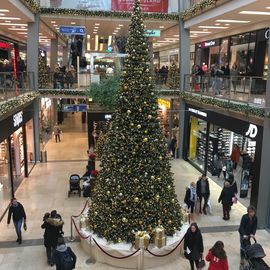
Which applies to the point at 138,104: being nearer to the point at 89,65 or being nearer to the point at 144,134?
→ the point at 144,134

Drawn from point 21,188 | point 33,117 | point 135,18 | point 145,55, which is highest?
point 135,18

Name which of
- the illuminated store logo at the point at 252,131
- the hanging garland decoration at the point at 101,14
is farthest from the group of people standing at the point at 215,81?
the hanging garland decoration at the point at 101,14

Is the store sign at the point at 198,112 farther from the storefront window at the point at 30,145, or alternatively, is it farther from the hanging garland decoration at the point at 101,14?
the storefront window at the point at 30,145

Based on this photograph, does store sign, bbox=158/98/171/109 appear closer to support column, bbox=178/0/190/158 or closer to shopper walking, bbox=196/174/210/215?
support column, bbox=178/0/190/158

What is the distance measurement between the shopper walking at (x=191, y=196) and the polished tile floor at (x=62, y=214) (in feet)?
1.62

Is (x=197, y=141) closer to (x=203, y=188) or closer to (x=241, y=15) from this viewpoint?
(x=241, y=15)

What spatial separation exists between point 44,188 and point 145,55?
26.3 feet

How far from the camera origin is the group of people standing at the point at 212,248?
6.55 metres

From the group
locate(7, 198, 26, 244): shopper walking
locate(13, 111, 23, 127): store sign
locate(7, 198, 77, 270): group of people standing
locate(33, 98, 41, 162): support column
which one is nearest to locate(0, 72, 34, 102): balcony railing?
locate(13, 111, 23, 127): store sign

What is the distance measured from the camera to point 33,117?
17.6 m

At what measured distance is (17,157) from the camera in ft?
47.5

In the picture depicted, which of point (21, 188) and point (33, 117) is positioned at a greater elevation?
point (33, 117)

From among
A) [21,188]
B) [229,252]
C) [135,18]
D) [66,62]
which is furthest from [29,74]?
[66,62]

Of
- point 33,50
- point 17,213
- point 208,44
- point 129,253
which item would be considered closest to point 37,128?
point 33,50
